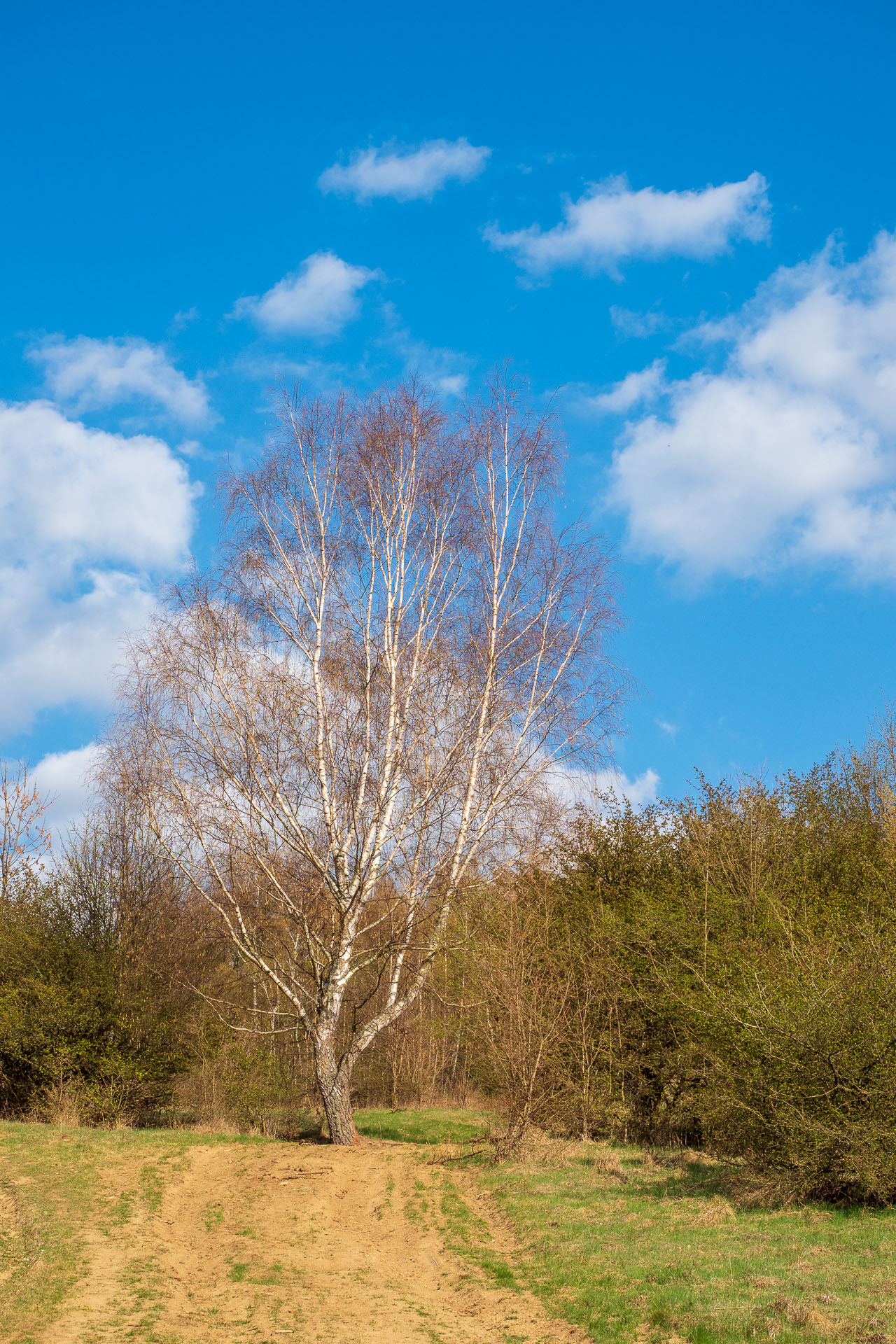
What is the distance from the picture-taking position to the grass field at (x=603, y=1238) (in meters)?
6.41

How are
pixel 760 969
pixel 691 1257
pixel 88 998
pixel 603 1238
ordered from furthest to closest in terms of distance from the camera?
pixel 88 998 < pixel 760 969 < pixel 603 1238 < pixel 691 1257

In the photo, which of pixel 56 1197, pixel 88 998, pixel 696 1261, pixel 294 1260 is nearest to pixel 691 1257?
pixel 696 1261

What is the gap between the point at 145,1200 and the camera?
10.9 meters

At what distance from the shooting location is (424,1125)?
18.8 m

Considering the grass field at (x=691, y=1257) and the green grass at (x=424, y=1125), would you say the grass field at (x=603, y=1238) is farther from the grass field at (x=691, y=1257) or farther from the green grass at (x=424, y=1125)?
the green grass at (x=424, y=1125)

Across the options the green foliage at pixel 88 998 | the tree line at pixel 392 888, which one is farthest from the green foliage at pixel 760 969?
the green foliage at pixel 88 998

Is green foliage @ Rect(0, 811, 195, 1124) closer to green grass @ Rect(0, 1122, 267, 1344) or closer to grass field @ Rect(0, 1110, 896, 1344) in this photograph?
green grass @ Rect(0, 1122, 267, 1344)

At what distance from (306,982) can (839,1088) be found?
10.5 metres

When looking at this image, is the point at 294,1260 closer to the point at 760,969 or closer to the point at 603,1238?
the point at 603,1238

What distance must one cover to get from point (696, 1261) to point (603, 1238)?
147 cm

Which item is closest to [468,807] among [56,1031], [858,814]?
[56,1031]

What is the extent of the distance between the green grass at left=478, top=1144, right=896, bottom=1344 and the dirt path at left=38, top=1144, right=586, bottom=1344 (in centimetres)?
48

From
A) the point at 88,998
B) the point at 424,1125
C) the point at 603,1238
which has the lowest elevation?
the point at 424,1125

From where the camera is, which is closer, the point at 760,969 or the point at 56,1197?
the point at 56,1197
